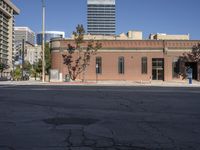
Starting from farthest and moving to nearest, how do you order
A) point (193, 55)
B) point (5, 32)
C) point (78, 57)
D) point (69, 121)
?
point (5, 32) < point (78, 57) < point (193, 55) < point (69, 121)

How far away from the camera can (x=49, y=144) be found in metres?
7.98

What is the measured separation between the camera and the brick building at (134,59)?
66.4m

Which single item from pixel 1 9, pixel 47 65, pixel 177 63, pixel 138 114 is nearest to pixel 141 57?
pixel 177 63

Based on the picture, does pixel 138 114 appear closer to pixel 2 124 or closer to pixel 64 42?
pixel 2 124

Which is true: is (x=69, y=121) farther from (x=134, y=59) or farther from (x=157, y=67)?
(x=157, y=67)

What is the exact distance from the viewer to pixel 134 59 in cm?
6650

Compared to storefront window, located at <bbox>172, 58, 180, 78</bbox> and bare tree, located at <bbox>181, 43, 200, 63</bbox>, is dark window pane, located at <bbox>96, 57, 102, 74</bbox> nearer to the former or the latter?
storefront window, located at <bbox>172, 58, 180, 78</bbox>

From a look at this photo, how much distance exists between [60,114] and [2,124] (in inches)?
116

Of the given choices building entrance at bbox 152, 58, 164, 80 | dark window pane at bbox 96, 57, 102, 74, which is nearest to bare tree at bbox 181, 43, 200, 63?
building entrance at bbox 152, 58, 164, 80

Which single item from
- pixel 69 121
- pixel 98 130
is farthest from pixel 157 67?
pixel 98 130

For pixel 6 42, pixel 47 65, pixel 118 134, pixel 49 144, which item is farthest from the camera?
pixel 6 42

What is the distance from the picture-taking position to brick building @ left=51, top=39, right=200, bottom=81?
218 feet

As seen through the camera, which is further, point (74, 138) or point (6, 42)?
point (6, 42)

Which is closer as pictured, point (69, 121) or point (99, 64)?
point (69, 121)
